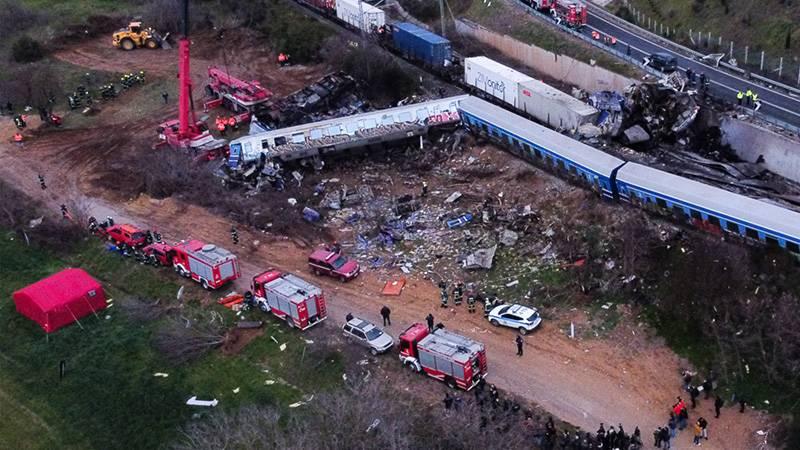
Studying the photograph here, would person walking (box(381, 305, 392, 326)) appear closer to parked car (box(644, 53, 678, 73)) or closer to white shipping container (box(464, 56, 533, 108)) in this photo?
white shipping container (box(464, 56, 533, 108))

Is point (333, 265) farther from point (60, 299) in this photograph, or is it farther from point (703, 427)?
point (703, 427)

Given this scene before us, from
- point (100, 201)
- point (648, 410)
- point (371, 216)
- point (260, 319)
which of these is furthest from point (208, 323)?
point (648, 410)

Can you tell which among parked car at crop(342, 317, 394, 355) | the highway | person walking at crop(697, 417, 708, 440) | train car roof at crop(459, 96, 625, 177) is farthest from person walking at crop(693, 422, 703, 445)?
the highway

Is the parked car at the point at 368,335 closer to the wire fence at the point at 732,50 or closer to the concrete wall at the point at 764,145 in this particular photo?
the concrete wall at the point at 764,145

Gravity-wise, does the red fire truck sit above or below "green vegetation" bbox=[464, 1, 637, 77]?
below

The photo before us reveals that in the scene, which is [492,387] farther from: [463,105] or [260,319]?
[463,105]

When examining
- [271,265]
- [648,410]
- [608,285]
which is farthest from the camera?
[271,265]

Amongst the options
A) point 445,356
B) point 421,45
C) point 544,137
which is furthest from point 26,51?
point 445,356
